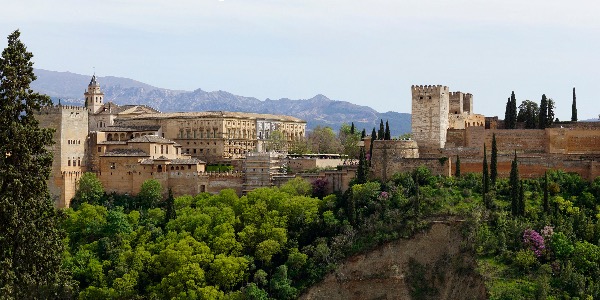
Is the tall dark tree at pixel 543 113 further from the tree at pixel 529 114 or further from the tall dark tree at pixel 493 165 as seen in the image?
the tall dark tree at pixel 493 165

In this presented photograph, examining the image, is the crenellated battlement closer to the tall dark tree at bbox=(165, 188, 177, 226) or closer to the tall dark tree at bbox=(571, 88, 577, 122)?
the tall dark tree at bbox=(571, 88, 577, 122)

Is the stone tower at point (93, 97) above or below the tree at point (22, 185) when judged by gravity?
above

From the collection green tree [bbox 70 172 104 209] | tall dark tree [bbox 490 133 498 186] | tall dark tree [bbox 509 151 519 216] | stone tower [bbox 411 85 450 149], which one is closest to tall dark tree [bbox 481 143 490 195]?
tall dark tree [bbox 490 133 498 186]

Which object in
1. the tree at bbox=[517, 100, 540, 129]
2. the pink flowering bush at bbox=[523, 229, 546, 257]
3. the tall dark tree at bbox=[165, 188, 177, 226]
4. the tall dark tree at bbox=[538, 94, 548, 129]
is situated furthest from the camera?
the tree at bbox=[517, 100, 540, 129]

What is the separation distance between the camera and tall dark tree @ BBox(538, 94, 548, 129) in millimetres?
61656

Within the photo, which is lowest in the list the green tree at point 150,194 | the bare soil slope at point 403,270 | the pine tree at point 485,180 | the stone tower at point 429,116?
the bare soil slope at point 403,270

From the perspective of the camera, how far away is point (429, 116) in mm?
62219

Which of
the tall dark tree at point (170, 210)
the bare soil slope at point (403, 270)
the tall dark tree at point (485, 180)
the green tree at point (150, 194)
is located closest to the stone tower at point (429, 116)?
the tall dark tree at point (485, 180)

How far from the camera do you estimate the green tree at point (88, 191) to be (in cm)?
6316

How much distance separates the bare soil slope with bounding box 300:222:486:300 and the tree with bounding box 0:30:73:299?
29.4 m

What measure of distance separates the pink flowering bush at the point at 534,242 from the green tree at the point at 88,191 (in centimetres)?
2833

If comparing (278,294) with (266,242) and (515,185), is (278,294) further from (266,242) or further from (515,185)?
(515,185)

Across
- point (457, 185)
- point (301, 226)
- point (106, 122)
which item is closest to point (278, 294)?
point (301, 226)

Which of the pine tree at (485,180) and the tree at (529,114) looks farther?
the tree at (529,114)
